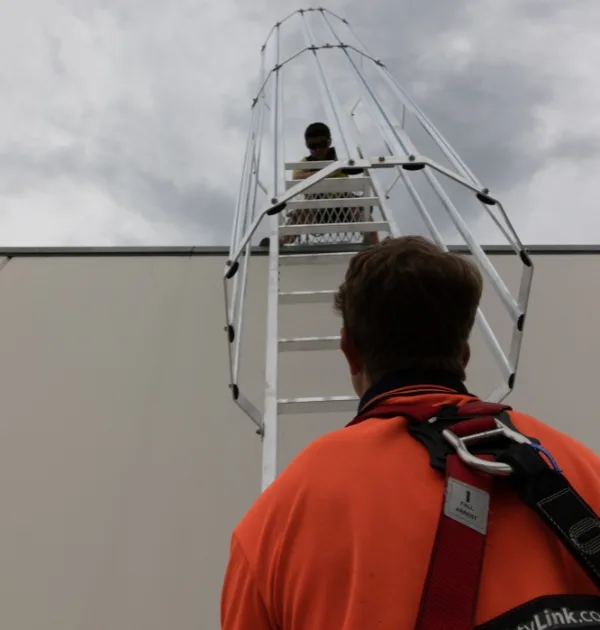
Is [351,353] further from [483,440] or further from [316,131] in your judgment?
[316,131]

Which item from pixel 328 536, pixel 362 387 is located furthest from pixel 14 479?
pixel 328 536

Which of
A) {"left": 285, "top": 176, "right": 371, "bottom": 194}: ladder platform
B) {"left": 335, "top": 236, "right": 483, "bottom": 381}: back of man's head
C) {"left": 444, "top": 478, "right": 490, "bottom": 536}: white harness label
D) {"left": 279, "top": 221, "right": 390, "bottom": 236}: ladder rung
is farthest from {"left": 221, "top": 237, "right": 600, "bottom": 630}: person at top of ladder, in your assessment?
{"left": 285, "top": 176, "right": 371, "bottom": 194}: ladder platform

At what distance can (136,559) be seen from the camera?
254cm

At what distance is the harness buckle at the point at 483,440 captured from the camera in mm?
706

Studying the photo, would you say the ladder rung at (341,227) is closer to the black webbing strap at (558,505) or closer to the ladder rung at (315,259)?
the ladder rung at (315,259)

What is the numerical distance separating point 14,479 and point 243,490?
3.88 ft

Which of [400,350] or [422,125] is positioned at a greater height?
[422,125]

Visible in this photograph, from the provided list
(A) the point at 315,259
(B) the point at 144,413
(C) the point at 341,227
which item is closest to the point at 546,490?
(A) the point at 315,259

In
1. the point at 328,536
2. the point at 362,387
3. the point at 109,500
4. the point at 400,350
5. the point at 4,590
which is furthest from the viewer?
the point at 109,500

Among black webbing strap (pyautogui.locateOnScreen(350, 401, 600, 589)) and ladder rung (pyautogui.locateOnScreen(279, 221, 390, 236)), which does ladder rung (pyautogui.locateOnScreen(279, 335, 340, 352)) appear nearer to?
ladder rung (pyautogui.locateOnScreen(279, 221, 390, 236))

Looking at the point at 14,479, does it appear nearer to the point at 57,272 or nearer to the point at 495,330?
the point at 57,272

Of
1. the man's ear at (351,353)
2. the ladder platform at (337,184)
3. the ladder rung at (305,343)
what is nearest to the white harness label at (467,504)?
the man's ear at (351,353)

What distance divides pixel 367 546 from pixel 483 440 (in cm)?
22

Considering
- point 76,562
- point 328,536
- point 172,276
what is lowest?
point 328,536
